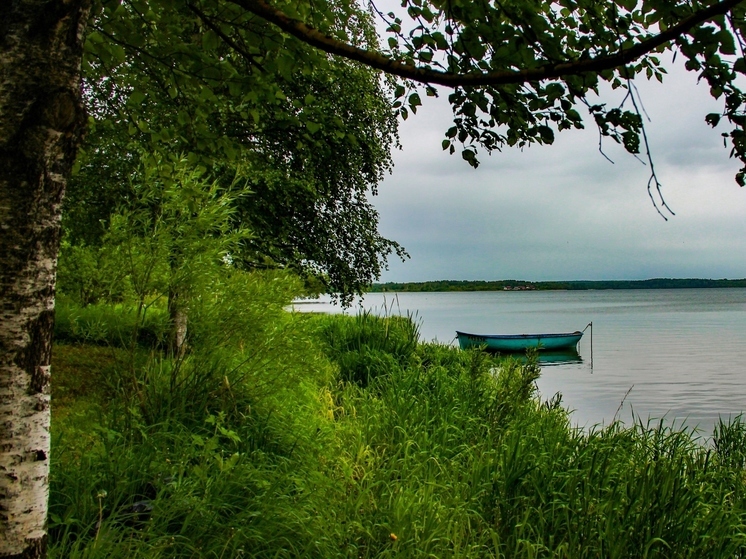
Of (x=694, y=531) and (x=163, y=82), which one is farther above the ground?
(x=163, y=82)

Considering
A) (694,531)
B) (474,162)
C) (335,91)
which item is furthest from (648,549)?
(335,91)

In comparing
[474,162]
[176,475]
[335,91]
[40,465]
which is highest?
[335,91]

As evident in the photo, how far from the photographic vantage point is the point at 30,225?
2.30 metres

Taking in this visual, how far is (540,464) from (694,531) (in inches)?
48.6

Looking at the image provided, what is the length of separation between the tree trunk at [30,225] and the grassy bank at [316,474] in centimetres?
106

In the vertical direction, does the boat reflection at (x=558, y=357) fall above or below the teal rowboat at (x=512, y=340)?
below

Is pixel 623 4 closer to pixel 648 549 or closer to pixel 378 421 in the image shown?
pixel 648 549

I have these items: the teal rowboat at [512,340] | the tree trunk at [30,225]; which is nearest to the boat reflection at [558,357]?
the teal rowboat at [512,340]

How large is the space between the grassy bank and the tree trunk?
41.8 inches

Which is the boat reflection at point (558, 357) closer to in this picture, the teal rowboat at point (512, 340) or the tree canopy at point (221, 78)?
the teal rowboat at point (512, 340)

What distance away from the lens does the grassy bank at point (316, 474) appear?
3.89 m

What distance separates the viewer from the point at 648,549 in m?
4.39

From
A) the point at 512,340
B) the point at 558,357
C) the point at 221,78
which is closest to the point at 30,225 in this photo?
the point at 221,78

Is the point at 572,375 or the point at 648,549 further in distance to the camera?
the point at 572,375
